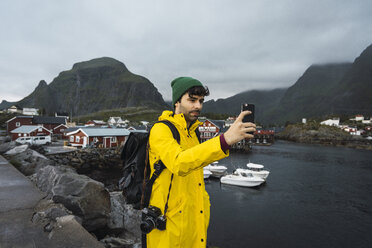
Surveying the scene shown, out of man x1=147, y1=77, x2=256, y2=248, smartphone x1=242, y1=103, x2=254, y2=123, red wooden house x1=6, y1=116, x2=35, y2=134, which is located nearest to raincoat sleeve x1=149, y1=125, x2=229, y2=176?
man x1=147, y1=77, x2=256, y2=248

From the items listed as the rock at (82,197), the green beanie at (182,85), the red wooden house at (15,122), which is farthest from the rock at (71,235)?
the red wooden house at (15,122)

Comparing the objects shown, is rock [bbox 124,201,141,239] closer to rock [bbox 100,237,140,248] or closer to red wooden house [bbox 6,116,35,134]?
rock [bbox 100,237,140,248]

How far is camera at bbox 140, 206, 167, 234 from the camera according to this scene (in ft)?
6.37

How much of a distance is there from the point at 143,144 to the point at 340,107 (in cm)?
25275

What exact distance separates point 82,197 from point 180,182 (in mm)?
5008

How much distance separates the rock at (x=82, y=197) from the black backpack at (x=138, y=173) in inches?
169

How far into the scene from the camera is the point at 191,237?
204 centimetres

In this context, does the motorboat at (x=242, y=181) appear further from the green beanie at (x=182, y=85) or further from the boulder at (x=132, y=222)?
the green beanie at (x=182, y=85)

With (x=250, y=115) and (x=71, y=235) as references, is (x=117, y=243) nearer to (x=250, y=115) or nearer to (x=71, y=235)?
(x=71, y=235)

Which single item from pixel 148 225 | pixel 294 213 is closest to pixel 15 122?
pixel 294 213

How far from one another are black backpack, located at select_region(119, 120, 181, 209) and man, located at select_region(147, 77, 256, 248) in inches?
3.1

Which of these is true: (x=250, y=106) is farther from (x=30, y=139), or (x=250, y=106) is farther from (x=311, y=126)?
(x=311, y=126)

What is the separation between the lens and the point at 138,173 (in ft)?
7.02

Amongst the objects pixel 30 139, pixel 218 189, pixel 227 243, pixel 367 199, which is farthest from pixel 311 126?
pixel 30 139
